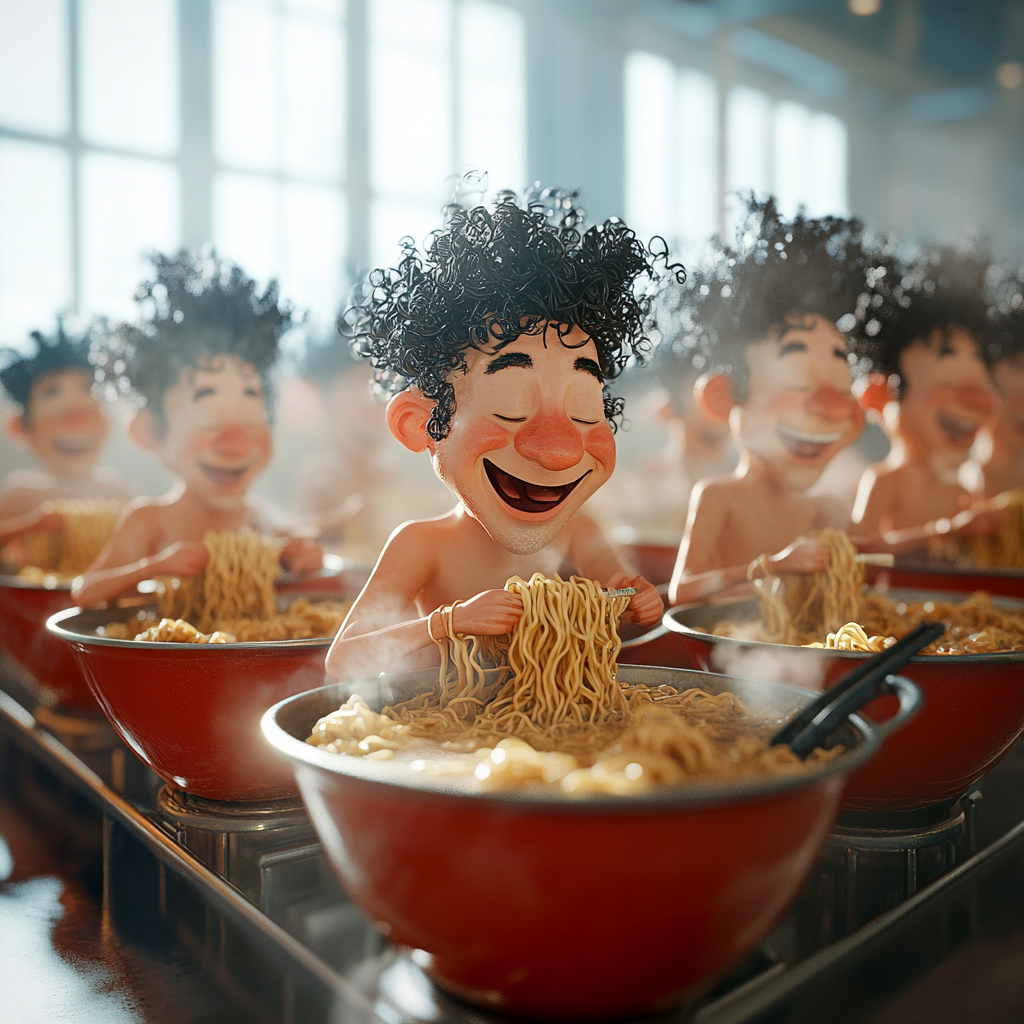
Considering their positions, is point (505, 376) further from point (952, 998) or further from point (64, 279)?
point (64, 279)

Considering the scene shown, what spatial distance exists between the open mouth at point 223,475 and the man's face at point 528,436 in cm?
85

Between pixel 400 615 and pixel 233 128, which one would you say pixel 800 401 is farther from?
pixel 233 128

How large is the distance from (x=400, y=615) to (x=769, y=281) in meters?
0.97

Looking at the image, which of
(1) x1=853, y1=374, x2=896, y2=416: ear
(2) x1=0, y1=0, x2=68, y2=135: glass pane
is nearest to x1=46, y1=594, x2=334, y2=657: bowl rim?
(1) x1=853, y1=374, x2=896, y2=416: ear

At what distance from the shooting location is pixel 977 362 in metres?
2.24

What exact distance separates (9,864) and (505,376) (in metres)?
1.21

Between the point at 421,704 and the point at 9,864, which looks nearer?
the point at 421,704

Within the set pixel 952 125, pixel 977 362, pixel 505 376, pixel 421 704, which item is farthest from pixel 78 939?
pixel 952 125

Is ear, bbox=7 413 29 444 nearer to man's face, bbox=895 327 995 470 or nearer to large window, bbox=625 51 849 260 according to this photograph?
man's face, bbox=895 327 995 470

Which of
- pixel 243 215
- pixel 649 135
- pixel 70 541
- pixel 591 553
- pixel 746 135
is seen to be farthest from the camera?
pixel 649 135

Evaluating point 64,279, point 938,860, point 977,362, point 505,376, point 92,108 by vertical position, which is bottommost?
point 938,860

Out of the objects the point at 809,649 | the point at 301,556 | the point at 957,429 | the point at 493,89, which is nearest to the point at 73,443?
the point at 301,556

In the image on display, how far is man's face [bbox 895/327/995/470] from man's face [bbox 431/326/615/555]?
4.33 ft

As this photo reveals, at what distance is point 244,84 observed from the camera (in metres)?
4.85
